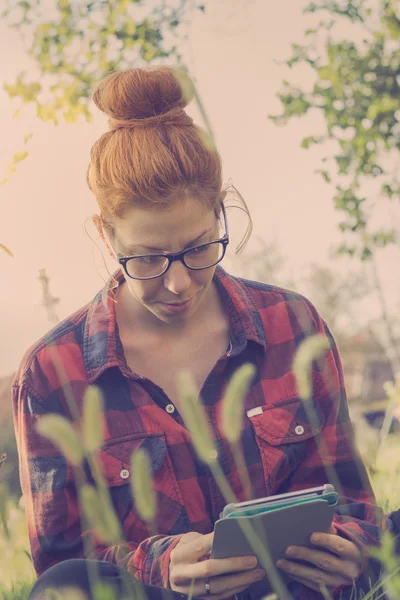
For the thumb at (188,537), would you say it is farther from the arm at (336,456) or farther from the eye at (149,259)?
the eye at (149,259)

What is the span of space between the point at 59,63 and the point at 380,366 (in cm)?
2123

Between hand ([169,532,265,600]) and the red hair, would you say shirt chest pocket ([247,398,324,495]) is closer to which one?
hand ([169,532,265,600])

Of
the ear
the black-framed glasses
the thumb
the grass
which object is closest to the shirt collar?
the ear

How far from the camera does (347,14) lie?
4316 millimetres

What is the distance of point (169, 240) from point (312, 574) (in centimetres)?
81

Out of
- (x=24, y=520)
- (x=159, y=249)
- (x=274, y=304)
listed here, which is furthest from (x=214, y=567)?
(x=24, y=520)

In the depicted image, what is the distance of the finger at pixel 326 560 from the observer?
1648 mm

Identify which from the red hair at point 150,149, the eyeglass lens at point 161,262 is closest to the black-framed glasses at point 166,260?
the eyeglass lens at point 161,262

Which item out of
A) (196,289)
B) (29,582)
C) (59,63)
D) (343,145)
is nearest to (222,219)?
(196,289)

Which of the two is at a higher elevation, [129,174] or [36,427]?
[129,174]

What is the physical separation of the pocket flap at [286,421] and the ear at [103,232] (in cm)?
58

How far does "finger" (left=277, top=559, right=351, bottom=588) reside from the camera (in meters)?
1.67

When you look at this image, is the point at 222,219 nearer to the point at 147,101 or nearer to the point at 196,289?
the point at 196,289

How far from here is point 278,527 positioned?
1.52m
